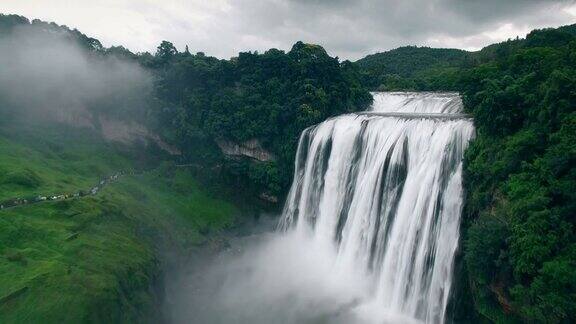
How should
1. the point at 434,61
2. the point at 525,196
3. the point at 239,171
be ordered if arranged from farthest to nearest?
the point at 434,61, the point at 239,171, the point at 525,196

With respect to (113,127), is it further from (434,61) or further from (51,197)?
(434,61)

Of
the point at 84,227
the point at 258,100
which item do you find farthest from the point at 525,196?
the point at 258,100

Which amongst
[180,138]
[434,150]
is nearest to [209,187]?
[180,138]

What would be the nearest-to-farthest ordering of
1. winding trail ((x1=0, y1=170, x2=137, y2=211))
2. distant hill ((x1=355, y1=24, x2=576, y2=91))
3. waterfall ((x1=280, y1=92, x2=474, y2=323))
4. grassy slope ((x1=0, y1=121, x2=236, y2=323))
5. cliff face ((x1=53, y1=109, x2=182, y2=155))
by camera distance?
grassy slope ((x1=0, y1=121, x2=236, y2=323))
waterfall ((x1=280, y1=92, x2=474, y2=323))
winding trail ((x1=0, y1=170, x2=137, y2=211))
distant hill ((x1=355, y1=24, x2=576, y2=91))
cliff face ((x1=53, y1=109, x2=182, y2=155))

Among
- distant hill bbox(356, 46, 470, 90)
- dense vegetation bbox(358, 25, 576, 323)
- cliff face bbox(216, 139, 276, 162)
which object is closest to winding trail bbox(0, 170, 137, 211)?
cliff face bbox(216, 139, 276, 162)

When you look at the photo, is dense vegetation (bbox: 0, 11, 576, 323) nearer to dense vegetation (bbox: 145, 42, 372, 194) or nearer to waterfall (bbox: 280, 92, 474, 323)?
dense vegetation (bbox: 145, 42, 372, 194)

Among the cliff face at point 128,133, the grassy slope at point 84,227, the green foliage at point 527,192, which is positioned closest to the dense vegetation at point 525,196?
the green foliage at point 527,192

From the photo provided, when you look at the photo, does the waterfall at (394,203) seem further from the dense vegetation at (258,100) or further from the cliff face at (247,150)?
the cliff face at (247,150)
